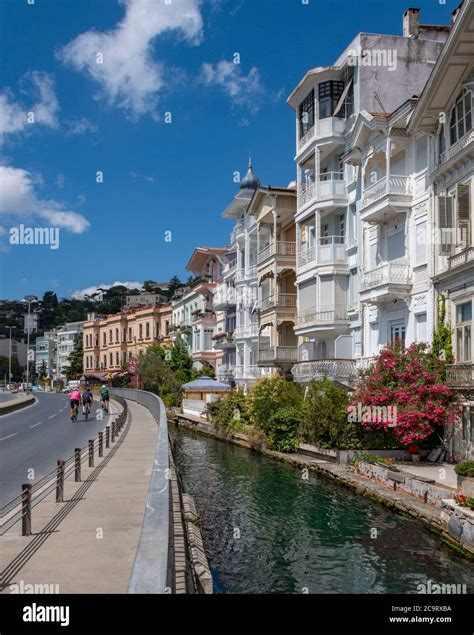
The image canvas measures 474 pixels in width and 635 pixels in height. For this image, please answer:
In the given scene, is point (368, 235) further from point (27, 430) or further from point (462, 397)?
point (27, 430)

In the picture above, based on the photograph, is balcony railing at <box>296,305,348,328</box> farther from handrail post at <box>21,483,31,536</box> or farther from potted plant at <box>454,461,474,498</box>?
handrail post at <box>21,483,31,536</box>

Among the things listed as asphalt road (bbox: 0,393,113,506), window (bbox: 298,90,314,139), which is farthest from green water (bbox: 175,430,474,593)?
window (bbox: 298,90,314,139)

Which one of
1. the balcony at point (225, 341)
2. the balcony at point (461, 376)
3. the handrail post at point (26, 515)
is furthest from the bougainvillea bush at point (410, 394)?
the balcony at point (225, 341)

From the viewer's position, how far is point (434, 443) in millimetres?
23609

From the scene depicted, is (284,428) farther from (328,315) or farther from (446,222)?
(446,222)

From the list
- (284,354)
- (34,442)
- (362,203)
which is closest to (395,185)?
(362,203)

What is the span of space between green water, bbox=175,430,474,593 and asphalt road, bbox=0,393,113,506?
4.59 metres

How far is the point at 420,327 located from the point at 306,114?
15613 mm

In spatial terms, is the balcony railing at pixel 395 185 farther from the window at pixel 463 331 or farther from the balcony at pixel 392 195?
the window at pixel 463 331

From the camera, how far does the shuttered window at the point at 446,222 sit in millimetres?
22500

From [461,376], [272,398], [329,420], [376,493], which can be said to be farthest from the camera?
[272,398]

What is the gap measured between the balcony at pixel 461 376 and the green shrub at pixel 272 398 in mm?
9538

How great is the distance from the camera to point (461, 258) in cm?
2203
